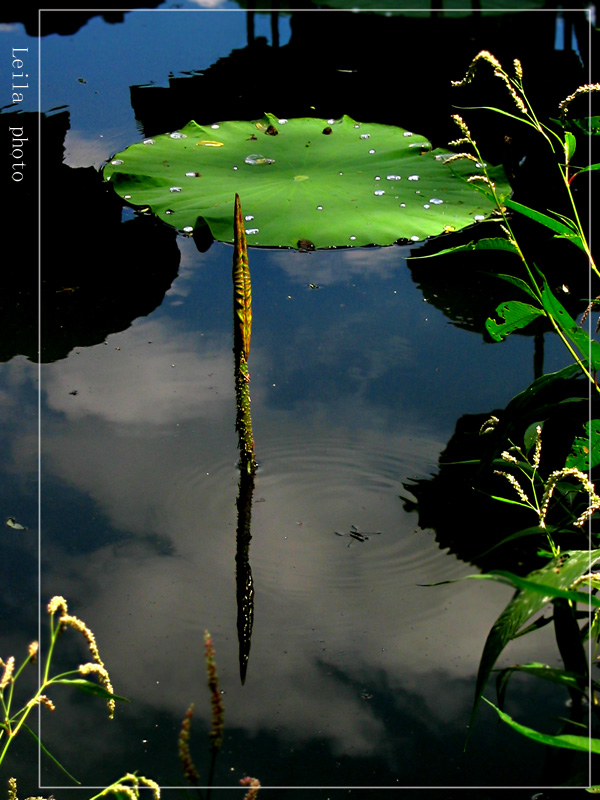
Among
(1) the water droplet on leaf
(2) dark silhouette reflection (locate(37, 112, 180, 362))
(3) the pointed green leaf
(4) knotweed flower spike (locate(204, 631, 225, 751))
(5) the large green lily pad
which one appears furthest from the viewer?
(1) the water droplet on leaf

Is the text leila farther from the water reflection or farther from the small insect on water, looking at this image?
the small insect on water

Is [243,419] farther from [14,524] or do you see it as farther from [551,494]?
[551,494]

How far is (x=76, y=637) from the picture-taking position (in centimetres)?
141

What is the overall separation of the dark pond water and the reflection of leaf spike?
0.90ft

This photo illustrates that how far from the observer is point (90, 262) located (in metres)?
2.44

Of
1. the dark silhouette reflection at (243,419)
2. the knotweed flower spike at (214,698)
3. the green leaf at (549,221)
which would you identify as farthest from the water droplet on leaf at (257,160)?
the knotweed flower spike at (214,698)

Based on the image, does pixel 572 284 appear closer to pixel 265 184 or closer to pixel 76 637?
pixel 265 184

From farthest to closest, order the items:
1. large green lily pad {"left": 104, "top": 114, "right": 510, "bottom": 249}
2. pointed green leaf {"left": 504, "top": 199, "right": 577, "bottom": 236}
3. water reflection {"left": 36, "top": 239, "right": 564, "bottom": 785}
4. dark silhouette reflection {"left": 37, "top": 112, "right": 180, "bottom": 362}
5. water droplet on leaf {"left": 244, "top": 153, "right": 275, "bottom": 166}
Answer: water droplet on leaf {"left": 244, "top": 153, "right": 275, "bottom": 166}
large green lily pad {"left": 104, "top": 114, "right": 510, "bottom": 249}
dark silhouette reflection {"left": 37, "top": 112, "right": 180, "bottom": 362}
water reflection {"left": 36, "top": 239, "right": 564, "bottom": 785}
pointed green leaf {"left": 504, "top": 199, "right": 577, "bottom": 236}

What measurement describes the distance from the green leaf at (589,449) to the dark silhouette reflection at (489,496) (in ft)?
0.41

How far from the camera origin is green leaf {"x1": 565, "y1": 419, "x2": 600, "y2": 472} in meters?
1.15

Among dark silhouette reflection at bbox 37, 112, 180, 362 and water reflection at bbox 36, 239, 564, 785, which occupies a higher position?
dark silhouette reflection at bbox 37, 112, 180, 362

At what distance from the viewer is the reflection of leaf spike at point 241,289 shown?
62.7 inches

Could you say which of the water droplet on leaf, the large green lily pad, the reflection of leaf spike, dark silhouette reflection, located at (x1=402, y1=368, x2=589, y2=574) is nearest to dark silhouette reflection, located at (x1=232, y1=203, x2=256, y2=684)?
the reflection of leaf spike

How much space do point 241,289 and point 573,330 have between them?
66 centimetres
